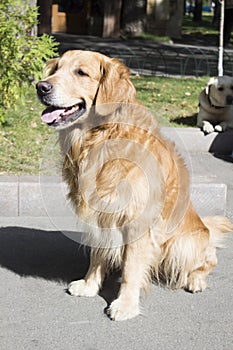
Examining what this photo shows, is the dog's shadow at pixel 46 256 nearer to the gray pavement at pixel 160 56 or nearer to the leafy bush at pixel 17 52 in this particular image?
the leafy bush at pixel 17 52

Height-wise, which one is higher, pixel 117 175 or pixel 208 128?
pixel 117 175

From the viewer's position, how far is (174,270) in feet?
14.1

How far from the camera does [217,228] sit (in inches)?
188

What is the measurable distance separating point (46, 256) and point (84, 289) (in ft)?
2.52

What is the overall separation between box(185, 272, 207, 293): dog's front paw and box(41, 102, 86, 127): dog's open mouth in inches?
56.9

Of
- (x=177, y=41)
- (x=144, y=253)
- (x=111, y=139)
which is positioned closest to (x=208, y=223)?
(x=144, y=253)

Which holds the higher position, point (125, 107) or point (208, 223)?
point (125, 107)

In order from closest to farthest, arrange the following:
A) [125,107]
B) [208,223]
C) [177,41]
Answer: [125,107] < [208,223] < [177,41]

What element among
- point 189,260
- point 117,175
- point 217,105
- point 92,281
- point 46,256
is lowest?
point 46,256

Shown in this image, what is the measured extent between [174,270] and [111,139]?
1.07 meters

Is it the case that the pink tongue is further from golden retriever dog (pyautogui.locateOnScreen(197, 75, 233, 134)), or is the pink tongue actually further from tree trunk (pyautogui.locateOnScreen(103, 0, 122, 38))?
tree trunk (pyautogui.locateOnScreen(103, 0, 122, 38))

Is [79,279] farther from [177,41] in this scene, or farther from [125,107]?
[177,41]

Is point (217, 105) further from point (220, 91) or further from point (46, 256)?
point (46, 256)

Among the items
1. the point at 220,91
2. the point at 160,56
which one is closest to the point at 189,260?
the point at 220,91
